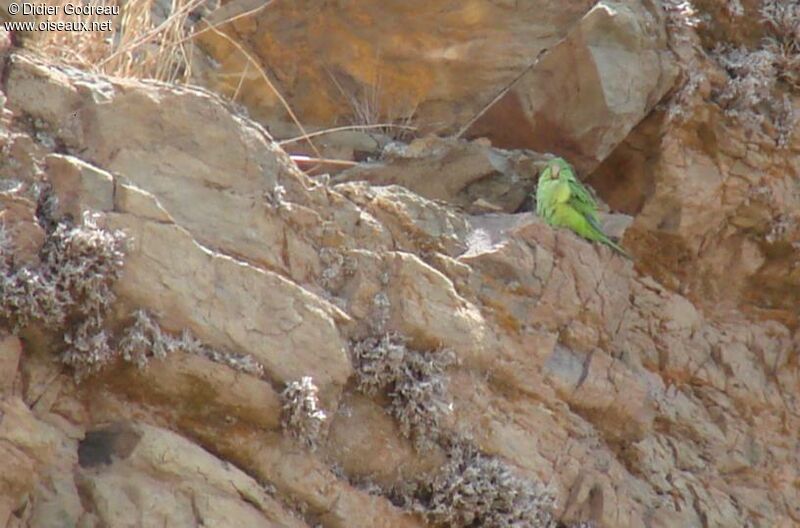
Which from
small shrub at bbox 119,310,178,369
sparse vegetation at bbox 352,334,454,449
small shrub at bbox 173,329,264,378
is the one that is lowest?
sparse vegetation at bbox 352,334,454,449

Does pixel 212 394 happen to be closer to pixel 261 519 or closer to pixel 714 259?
pixel 261 519

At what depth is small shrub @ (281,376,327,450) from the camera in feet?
15.7

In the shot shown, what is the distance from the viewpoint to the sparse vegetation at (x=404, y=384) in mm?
5148

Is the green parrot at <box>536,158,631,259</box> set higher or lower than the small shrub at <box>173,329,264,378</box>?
higher

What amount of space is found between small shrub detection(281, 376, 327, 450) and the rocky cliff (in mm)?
12

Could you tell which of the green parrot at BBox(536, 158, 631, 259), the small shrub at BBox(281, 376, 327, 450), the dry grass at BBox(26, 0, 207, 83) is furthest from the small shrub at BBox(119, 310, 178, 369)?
the green parrot at BBox(536, 158, 631, 259)

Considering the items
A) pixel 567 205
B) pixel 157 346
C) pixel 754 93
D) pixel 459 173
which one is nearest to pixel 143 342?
pixel 157 346

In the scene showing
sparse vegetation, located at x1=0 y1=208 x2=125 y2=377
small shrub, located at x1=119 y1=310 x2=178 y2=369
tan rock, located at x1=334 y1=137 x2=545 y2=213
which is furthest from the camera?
tan rock, located at x1=334 y1=137 x2=545 y2=213

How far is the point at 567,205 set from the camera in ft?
20.0

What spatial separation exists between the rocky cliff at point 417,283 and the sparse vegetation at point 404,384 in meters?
0.01

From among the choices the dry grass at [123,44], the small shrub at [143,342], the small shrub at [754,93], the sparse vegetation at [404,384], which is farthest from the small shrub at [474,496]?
the small shrub at [754,93]

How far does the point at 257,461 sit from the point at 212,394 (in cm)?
30

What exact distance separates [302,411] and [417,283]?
0.91 metres

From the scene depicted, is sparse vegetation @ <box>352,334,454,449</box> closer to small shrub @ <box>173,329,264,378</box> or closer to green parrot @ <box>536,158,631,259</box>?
small shrub @ <box>173,329,264,378</box>
